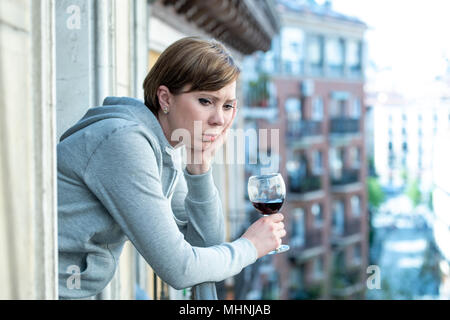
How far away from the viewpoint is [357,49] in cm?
1584

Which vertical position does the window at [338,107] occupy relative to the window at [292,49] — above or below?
below

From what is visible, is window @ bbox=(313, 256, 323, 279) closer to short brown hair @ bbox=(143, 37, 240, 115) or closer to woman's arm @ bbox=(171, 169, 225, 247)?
woman's arm @ bbox=(171, 169, 225, 247)

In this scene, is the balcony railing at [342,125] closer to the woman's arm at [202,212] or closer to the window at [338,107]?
the window at [338,107]

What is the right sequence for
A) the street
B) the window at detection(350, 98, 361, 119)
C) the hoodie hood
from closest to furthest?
the hoodie hood → the window at detection(350, 98, 361, 119) → the street

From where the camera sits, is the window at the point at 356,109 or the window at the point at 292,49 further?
the window at the point at 356,109

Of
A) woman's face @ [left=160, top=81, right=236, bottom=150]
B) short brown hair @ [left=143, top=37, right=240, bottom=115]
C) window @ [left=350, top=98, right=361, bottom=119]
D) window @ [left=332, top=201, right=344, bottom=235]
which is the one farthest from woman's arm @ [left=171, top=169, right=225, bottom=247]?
window @ [left=350, top=98, right=361, bottom=119]

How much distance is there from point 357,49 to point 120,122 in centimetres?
1556

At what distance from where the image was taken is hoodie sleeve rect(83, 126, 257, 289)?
94cm

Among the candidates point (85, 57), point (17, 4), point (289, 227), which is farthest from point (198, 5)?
point (289, 227)

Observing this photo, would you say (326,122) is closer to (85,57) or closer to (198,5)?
(198,5)

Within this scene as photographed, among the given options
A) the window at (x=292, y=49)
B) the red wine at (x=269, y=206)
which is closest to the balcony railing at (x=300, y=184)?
the window at (x=292, y=49)

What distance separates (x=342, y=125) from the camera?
1484 centimetres

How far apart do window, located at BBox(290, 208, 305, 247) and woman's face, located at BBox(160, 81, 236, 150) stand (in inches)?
509

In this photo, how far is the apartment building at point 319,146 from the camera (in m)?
13.6
